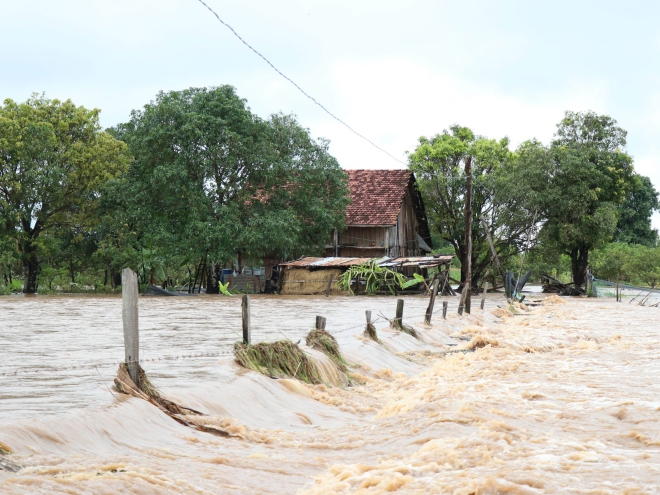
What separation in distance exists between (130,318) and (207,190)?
28.9m

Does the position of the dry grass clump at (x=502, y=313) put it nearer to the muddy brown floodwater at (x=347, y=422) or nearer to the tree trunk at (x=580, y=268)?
the muddy brown floodwater at (x=347, y=422)

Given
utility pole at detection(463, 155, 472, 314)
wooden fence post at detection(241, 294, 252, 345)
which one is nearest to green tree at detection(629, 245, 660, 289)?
utility pole at detection(463, 155, 472, 314)

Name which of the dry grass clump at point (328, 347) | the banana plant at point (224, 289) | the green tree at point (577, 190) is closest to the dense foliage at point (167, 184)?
the banana plant at point (224, 289)

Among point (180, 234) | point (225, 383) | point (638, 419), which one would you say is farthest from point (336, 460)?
point (180, 234)

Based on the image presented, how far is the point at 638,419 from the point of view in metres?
8.52

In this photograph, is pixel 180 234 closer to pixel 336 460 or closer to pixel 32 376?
pixel 32 376

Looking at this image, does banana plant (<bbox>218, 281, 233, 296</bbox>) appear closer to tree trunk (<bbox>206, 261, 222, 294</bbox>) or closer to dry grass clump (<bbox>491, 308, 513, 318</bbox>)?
tree trunk (<bbox>206, 261, 222, 294</bbox>)

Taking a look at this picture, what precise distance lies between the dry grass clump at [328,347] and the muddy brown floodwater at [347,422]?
1.26 feet

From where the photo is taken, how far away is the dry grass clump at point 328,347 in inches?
448

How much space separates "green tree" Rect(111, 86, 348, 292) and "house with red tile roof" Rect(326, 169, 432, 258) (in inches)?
118

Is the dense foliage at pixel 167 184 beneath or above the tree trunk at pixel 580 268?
above

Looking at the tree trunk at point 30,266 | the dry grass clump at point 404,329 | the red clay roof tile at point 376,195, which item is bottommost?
the dry grass clump at point 404,329

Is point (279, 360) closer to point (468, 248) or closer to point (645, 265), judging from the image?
point (468, 248)

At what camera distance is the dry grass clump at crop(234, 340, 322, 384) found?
10.2 m
